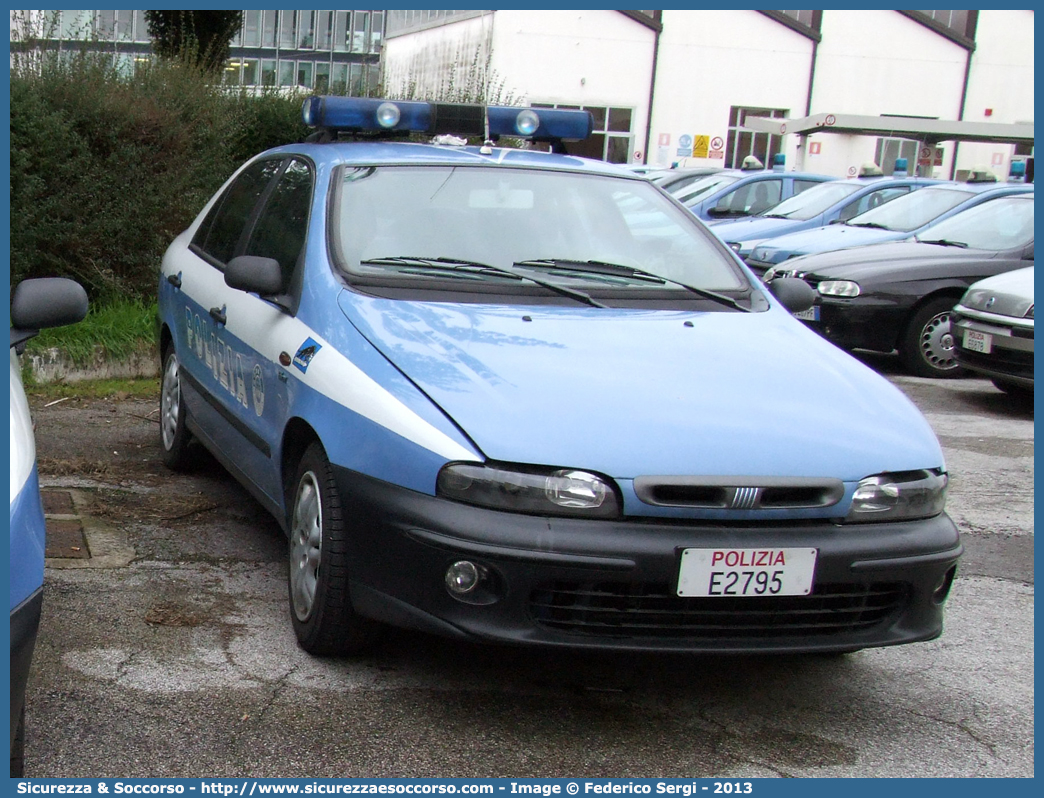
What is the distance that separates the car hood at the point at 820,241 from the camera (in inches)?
458

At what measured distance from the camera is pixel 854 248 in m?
11.0

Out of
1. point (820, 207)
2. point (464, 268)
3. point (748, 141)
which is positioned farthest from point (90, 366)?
point (748, 141)

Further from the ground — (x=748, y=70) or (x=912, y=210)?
(x=748, y=70)

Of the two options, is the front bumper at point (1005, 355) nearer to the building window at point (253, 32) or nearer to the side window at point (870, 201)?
the side window at point (870, 201)

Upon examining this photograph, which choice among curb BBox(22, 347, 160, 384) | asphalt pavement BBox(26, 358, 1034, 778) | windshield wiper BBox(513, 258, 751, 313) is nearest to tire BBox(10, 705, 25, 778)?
asphalt pavement BBox(26, 358, 1034, 778)

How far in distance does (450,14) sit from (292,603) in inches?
1475

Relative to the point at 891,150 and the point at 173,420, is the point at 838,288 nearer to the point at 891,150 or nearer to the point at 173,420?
the point at 173,420

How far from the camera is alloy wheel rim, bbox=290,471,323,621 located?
3.72m

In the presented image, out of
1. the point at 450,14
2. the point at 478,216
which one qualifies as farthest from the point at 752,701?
the point at 450,14

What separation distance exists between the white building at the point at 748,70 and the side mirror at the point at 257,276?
32.8 metres

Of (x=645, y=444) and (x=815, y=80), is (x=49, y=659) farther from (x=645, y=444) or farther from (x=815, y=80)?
(x=815, y=80)

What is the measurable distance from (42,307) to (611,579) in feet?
5.17

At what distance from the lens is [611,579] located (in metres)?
3.18

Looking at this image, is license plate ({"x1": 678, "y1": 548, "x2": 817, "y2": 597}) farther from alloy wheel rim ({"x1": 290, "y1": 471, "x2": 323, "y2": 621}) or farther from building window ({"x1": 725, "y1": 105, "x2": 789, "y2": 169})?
building window ({"x1": 725, "y1": 105, "x2": 789, "y2": 169})
